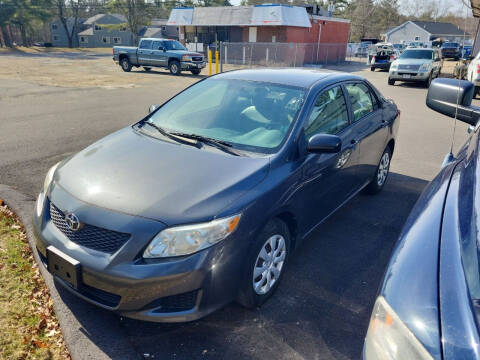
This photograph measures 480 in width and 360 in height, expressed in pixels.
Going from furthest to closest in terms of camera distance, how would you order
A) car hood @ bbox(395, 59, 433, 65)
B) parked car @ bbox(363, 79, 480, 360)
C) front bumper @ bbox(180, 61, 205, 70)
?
1. front bumper @ bbox(180, 61, 205, 70)
2. car hood @ bbox(395, 59, 433, 65)
3. parked car @ bbox(363, 79, 480, 360)

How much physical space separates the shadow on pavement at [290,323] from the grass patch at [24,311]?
0.19 m

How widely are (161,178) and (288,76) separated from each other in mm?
1947

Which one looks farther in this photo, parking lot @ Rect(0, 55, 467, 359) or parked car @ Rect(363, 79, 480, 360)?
parking lot @ Rect(0, 55, 467, 359)

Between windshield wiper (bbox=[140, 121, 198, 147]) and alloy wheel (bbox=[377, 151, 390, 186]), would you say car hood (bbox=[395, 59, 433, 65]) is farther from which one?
windshield wiper (bbox=[140, 121, 198, 147])

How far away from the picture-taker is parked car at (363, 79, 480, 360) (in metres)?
1.23

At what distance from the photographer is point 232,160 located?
305 centimetres

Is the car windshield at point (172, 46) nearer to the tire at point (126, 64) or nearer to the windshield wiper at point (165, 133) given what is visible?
the tire at point (126, 64)

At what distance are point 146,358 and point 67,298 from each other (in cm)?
94

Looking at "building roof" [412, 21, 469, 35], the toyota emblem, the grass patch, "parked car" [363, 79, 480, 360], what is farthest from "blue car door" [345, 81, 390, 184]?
"building roof" [412, 21, 469, 35]

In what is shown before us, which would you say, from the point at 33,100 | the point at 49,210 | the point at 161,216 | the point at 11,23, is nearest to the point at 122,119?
the point at 33,100

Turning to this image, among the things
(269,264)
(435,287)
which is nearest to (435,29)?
(269,264)

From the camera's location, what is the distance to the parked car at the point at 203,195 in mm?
2420

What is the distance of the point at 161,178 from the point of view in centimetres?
282

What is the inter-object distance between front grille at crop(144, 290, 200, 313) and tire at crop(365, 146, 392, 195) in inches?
138
